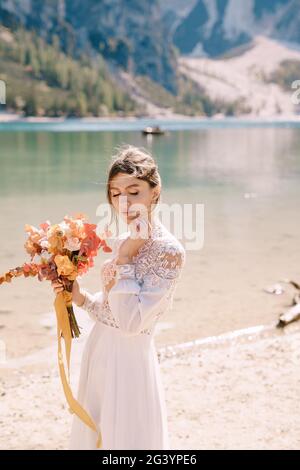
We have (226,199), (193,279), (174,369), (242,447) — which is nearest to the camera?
(242,447)

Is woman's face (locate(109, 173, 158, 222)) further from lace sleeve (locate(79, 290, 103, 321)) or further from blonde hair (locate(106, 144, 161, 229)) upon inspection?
lace sleeve (locate(79, 290, 103, 321))

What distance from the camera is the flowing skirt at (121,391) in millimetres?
4012

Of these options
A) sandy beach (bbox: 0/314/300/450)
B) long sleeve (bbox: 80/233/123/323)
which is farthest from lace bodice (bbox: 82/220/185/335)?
sandy beach (bbox: 0/314/300/450)

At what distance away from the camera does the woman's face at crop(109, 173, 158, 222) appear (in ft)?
12.6

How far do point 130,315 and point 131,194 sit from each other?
28.2 inches

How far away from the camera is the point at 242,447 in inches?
245

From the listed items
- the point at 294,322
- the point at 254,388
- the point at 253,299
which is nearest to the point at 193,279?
the point at 253,299

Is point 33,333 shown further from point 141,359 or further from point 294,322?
point 141,359

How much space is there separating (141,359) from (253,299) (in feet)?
33.1

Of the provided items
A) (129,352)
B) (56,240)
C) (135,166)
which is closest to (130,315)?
(129,352)

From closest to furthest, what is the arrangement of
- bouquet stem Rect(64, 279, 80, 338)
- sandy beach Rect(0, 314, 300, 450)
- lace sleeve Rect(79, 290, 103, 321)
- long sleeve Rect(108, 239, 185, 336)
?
long sleeve Rect(108, 239, 185, 336) < bouquet stem Rect(64, 279, 80, 338) < lace sleeve Rect(79, 290, 103, 321) < sandy beach Rect(0, 314, 300, 450)

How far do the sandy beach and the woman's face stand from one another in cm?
321

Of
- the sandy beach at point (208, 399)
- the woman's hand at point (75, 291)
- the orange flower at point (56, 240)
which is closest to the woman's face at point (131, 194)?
the orange flower at point (56, 240)

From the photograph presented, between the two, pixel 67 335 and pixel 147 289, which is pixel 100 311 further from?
pixel 147 289
